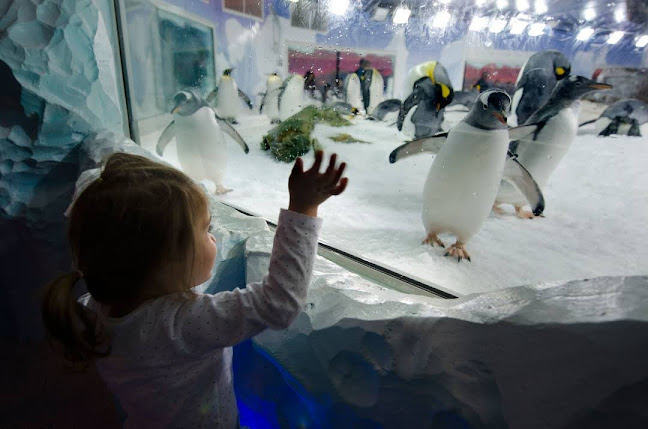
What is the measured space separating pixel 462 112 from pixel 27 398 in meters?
1.88

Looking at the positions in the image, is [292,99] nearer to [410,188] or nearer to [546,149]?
[410,188]

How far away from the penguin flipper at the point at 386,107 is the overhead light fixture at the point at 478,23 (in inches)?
19.3

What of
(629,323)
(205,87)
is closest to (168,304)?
(629,323)

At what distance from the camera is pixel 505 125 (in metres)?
1.44

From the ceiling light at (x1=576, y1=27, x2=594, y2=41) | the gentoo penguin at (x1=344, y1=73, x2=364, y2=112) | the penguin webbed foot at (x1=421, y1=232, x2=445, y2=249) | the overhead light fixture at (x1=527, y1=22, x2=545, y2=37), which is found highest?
the overhead light fixture at (x1=527, y1=22, x2=545, y2=37)

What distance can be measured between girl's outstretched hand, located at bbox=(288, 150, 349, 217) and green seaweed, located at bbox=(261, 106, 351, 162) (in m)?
→ 1.85

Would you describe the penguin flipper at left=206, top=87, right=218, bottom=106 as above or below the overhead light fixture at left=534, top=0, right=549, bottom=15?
below

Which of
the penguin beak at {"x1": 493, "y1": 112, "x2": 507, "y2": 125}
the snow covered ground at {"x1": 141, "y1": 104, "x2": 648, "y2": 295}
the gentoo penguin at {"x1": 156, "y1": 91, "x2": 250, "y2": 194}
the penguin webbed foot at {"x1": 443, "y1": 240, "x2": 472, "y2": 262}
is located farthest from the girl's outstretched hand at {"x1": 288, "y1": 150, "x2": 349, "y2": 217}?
the gentoo penguin at {"x1": 156, "y1": 91, "x2": 250, "y2": 194}

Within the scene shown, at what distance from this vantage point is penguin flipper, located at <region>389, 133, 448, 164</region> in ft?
5.45

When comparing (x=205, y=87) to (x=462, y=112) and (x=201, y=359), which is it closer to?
(x=462, y=112)

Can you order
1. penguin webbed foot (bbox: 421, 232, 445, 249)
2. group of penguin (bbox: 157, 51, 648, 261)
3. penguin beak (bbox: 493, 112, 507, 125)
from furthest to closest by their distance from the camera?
penguin webbed foot (bbox: 421, 232, 445, 249) → group of penguin (bbox: 157, 51, 648, 261) → penguin beak (bbox: 493, 112, 507, 125)

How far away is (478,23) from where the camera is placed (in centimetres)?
139

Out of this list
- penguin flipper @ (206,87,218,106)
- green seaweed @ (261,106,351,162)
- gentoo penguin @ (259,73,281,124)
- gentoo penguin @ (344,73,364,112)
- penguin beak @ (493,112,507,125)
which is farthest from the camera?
penguin flipper @ (206,87,218,106)

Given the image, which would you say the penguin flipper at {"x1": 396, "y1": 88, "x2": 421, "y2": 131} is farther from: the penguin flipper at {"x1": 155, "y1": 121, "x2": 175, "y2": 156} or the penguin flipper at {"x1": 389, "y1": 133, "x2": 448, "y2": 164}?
the penguin flipper at {"x1": 155, "y1": 121, "x2": 175, "y2": 156}
